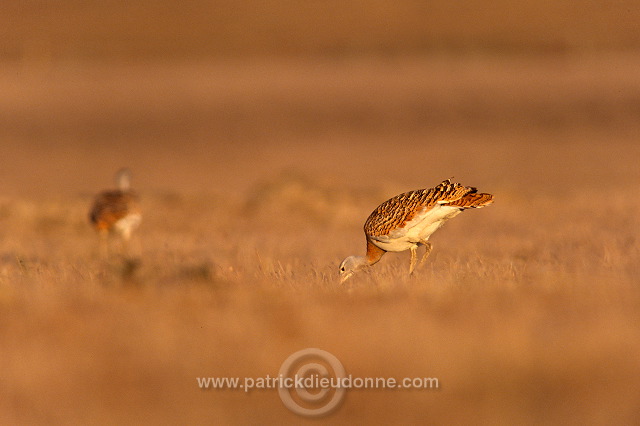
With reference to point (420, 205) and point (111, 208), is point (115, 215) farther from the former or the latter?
point (420, 205)

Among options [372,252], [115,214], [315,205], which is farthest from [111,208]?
[315,205]

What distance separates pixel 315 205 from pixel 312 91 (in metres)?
22.5

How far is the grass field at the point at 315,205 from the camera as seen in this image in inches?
211

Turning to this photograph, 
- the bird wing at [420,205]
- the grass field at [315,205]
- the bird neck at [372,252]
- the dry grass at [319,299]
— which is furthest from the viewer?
the bird neck at [372,252]

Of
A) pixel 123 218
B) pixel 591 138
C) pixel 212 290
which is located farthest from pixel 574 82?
pixel 212 290

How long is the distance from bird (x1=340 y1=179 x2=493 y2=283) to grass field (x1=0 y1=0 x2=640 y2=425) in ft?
1.18

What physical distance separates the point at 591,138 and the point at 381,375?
29443mm

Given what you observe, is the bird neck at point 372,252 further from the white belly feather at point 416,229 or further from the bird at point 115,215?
the bird at point 115,215

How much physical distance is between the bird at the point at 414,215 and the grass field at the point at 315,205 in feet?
1.18

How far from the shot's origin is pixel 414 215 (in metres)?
8.77

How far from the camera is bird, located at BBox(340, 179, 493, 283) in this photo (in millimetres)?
8703

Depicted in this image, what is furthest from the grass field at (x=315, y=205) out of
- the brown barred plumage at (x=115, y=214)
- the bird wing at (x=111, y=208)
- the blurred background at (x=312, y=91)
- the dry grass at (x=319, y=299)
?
the bird wing at (x=111, y=208)

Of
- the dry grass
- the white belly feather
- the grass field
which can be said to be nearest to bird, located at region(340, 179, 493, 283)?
the white belly feather

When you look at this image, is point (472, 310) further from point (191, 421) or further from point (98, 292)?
point (98, 292)
